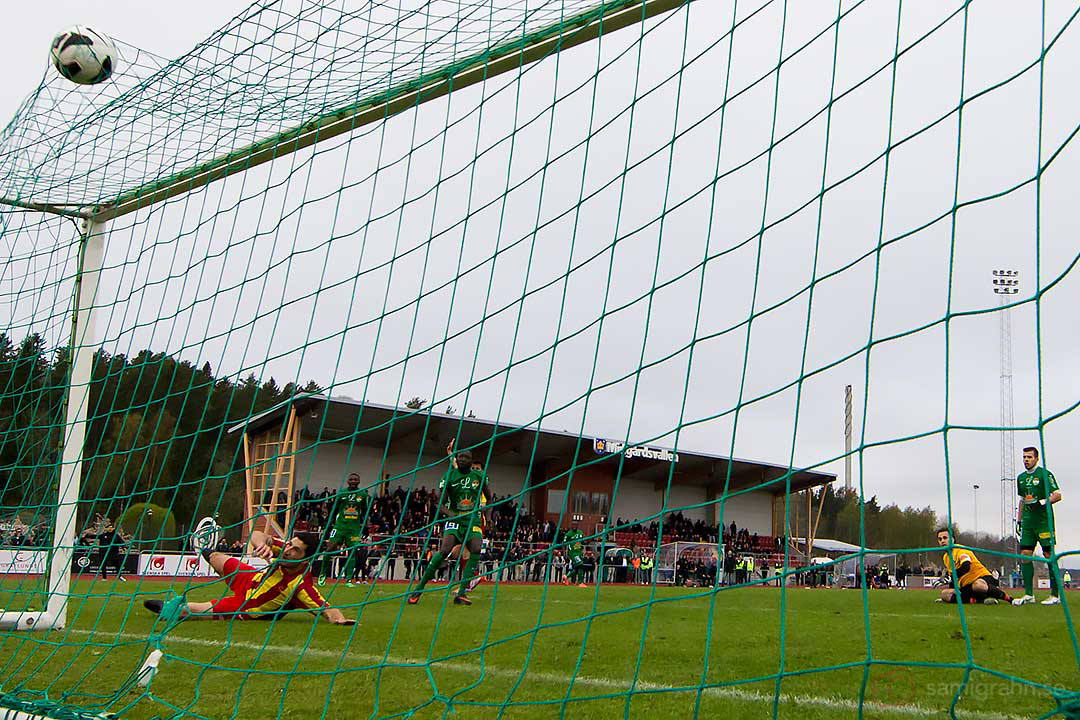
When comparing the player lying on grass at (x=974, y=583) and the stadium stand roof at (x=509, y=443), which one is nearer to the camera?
the player lying on grass at (x=974, y=583)

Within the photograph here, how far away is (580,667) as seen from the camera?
3.69m

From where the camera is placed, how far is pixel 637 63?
13.3ft

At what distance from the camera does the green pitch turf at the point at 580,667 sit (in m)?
2.94

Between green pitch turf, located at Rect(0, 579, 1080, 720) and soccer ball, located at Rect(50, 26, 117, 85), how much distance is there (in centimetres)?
354

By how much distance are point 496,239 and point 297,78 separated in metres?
2.12

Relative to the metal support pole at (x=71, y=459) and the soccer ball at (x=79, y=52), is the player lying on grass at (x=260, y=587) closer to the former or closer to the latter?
the metal support pole at (x=71, y=459)

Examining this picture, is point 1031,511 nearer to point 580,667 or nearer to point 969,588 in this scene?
point 969,588

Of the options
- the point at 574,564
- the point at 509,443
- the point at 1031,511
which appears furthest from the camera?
the point at 509,443

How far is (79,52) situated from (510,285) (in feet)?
12.1

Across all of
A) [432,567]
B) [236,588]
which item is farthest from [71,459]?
[432,567]

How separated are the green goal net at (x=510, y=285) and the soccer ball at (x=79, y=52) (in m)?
0.18

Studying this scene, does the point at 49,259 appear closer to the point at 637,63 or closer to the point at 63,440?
the point at 63,440

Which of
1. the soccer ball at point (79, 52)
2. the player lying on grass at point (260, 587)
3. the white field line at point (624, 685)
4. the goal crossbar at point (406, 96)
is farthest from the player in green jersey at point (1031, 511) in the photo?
the soccer ball at point (79, 52)

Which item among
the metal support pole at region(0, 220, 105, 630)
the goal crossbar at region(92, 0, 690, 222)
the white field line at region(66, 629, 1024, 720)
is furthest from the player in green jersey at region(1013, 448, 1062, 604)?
the metal support pole at region(0, 220, 105, 630)
